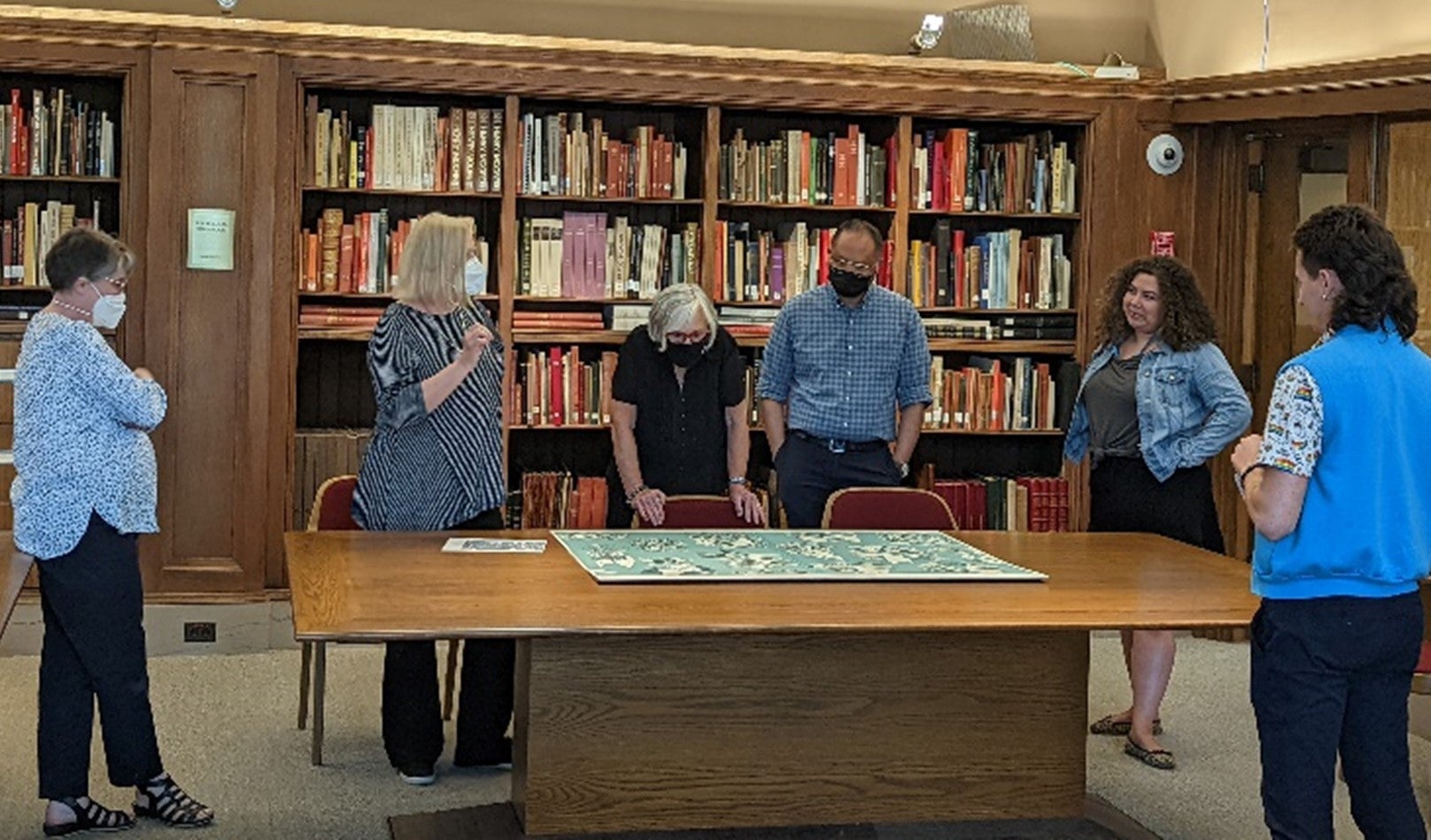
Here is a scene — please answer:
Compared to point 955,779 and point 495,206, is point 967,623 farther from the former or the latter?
point 495,206

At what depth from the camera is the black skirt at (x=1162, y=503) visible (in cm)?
575

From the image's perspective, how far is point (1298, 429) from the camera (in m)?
3.54

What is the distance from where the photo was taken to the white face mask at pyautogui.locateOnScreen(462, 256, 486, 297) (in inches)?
202

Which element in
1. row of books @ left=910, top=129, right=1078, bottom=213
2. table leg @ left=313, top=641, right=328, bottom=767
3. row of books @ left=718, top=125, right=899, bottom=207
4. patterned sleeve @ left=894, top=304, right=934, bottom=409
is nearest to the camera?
table leg @ left=313, top=641, right=328, bottom=767

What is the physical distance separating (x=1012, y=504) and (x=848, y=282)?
2.05 meters

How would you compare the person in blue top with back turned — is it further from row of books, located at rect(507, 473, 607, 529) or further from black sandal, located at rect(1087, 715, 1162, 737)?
row of books, located at rect(507, 473, 607, 529)

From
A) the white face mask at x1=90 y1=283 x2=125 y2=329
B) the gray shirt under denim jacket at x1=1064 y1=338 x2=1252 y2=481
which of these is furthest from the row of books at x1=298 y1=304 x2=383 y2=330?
the gray shirt under denim jacket at x1=1064 y1=338 x2=1252 y2=481

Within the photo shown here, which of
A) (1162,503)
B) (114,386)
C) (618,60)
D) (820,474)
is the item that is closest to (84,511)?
(114,386)

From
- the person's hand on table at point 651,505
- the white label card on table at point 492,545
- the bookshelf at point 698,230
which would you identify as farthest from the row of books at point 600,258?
the white label card on table at point 492,545

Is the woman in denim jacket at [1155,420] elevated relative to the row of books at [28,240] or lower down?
lower down

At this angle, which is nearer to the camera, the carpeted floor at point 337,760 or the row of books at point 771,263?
the carpeted floor at point 337,760

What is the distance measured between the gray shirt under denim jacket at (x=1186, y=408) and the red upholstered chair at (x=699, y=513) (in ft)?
4.09

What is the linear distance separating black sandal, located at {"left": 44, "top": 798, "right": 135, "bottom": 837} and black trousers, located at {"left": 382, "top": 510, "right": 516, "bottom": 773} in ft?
2.63

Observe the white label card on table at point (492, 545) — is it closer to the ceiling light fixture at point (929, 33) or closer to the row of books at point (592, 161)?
the row of books at point (592, 161)
